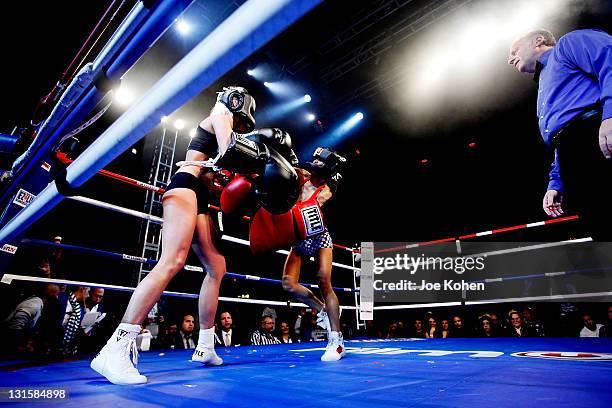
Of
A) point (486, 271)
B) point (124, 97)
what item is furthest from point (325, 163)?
point (486, 271)

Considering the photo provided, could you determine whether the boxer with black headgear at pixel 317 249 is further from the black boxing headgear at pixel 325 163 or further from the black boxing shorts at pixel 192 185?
the black boxing shorts at pixel 192 185

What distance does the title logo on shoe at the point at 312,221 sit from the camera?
2.64 meters

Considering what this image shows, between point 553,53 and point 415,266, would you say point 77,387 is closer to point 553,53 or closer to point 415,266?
point 553,53

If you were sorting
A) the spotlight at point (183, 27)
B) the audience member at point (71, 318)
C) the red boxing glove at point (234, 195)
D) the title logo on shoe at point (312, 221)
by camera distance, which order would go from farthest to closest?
the spotlight at point (183, 27) < the audience member at point (71, 318) < the title logo on shoe at point (312, 221) < the red boxing glove at point (234, 195)

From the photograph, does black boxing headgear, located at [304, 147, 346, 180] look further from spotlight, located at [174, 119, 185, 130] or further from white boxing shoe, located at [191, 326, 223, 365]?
spotlight, located at [174, 119, 185, 130]

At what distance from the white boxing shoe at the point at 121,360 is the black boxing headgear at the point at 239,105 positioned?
1.16 metres

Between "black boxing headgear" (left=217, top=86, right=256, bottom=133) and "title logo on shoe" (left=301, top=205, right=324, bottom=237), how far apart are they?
980 mm

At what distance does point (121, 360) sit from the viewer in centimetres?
135

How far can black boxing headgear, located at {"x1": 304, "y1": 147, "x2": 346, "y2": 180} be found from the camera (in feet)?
9.01

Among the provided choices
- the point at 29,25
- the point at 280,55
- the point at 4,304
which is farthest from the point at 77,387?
the point at 280,55

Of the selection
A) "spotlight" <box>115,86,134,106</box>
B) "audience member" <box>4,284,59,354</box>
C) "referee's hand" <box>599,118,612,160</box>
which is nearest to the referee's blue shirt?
"referee's hand" <box>599,118,612,160</box>

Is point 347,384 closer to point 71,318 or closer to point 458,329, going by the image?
point 71,318

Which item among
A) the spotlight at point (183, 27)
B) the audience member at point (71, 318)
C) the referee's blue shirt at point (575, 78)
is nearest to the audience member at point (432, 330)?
the referee's blue shirt at point (575, 78)

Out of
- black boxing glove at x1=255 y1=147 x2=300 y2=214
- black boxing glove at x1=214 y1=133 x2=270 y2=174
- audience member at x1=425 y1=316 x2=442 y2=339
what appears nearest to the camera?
black boxing glove at x1=214 y1=133 x2=270 y2=174
